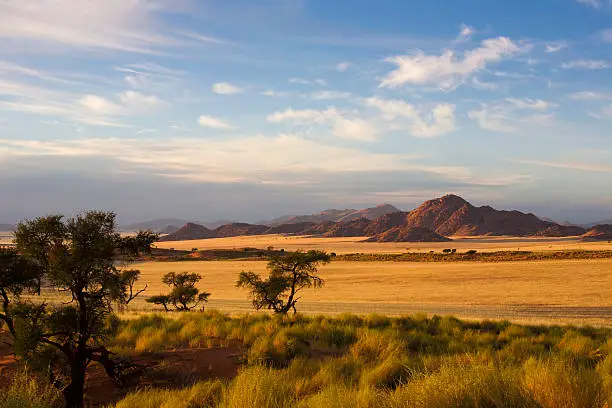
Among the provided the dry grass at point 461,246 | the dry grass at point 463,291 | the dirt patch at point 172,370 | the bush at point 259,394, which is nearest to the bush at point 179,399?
the bush at point 259,394

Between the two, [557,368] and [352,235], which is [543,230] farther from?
[557,368]

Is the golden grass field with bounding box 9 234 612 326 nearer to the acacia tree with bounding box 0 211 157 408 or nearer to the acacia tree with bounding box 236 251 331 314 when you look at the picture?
the acacia tree with bounding box 236 251 331 314

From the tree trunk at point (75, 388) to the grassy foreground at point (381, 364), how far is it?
68 cm

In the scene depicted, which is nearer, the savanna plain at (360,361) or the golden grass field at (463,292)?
the savanna plain at (360,361)

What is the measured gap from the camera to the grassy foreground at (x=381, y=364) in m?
5.58

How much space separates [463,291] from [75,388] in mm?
35722

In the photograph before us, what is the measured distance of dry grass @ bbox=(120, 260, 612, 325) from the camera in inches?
1080

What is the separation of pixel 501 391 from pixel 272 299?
67.2 ft

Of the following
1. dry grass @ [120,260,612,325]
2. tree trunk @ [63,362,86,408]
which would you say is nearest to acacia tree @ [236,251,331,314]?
dry grass @ [120,260,612,325]

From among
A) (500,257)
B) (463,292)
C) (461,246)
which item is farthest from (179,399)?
(461,246)

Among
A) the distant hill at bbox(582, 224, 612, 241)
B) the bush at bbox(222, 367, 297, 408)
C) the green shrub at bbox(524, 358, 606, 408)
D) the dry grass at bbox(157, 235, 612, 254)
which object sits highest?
the green shrub at bbox(524, 358, 606, 408)

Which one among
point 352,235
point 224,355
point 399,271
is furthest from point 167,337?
point 352,235

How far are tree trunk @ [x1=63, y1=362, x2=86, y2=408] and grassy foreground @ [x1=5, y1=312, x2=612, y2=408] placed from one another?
0.68 metres

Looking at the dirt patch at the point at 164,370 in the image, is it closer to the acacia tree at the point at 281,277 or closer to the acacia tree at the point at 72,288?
the acacia tree at the point at 72,288
